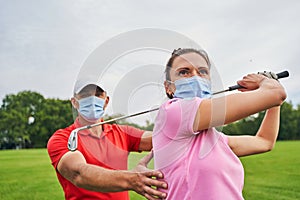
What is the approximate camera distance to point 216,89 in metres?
1.71

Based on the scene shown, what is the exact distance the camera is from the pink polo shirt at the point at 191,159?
1533mm

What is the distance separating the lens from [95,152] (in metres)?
2.21

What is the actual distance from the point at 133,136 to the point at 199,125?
2.68ft

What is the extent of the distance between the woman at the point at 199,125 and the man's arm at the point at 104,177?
7cm

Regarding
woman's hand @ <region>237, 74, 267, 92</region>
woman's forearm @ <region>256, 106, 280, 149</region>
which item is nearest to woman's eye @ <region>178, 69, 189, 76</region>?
woman's hand @ <region>237, 74, 267, 92</region>

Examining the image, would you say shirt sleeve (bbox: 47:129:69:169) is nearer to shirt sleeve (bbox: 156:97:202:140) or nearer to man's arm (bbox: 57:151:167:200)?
man's arm (bbox: 57:151:167:200)

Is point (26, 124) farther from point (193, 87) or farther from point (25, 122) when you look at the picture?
point (193, 87)

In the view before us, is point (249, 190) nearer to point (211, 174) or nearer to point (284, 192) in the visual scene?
point (284, 192)

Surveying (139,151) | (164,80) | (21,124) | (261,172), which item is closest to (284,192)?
(261,172)

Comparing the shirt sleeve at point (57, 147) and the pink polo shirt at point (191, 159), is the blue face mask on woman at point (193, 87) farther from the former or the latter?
the shirt sleeve at point (57, 147)

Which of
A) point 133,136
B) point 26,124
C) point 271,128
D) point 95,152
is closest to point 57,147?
point 95,152

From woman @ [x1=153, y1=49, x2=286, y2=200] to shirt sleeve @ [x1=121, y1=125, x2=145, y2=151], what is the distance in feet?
1.61

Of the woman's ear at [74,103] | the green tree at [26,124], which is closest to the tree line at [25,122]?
the green tree at [26,124]

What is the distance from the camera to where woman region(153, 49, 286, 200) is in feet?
4.97
